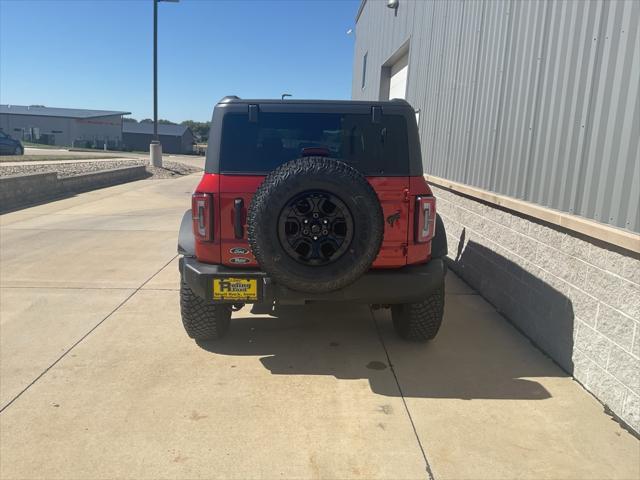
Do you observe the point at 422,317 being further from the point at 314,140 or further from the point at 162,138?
the point at 162,138

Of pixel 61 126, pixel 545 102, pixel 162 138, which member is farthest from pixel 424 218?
pixel 61 126

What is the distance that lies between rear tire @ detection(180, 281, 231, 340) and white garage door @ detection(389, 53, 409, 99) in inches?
327

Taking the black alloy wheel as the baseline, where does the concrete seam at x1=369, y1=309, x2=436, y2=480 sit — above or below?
below

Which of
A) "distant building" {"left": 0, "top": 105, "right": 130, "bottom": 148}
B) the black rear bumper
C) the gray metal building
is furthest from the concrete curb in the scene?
"distant building" {"left": 0, "top": 105, "right": 130, "bottom": 148}

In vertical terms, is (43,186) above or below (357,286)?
below

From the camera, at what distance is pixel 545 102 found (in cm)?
434

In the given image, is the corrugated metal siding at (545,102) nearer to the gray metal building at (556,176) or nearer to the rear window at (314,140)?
the gray metal building at (556,176)

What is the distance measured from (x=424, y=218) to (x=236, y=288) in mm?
1419

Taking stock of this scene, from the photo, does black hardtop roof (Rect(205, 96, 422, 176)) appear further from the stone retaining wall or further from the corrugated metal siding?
the stone retaining wall

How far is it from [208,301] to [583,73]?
3225 mm

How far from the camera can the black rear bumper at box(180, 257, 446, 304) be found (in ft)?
11.4

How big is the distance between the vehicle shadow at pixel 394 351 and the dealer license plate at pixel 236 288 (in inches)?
Result: 26.5

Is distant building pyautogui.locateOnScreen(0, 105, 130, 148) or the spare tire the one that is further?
distant building pyautogui.locateOnScreen(0, 105, 130, 148)

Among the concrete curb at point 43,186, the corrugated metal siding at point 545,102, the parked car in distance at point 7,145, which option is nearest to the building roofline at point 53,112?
the parked car in distance at point 7,145
